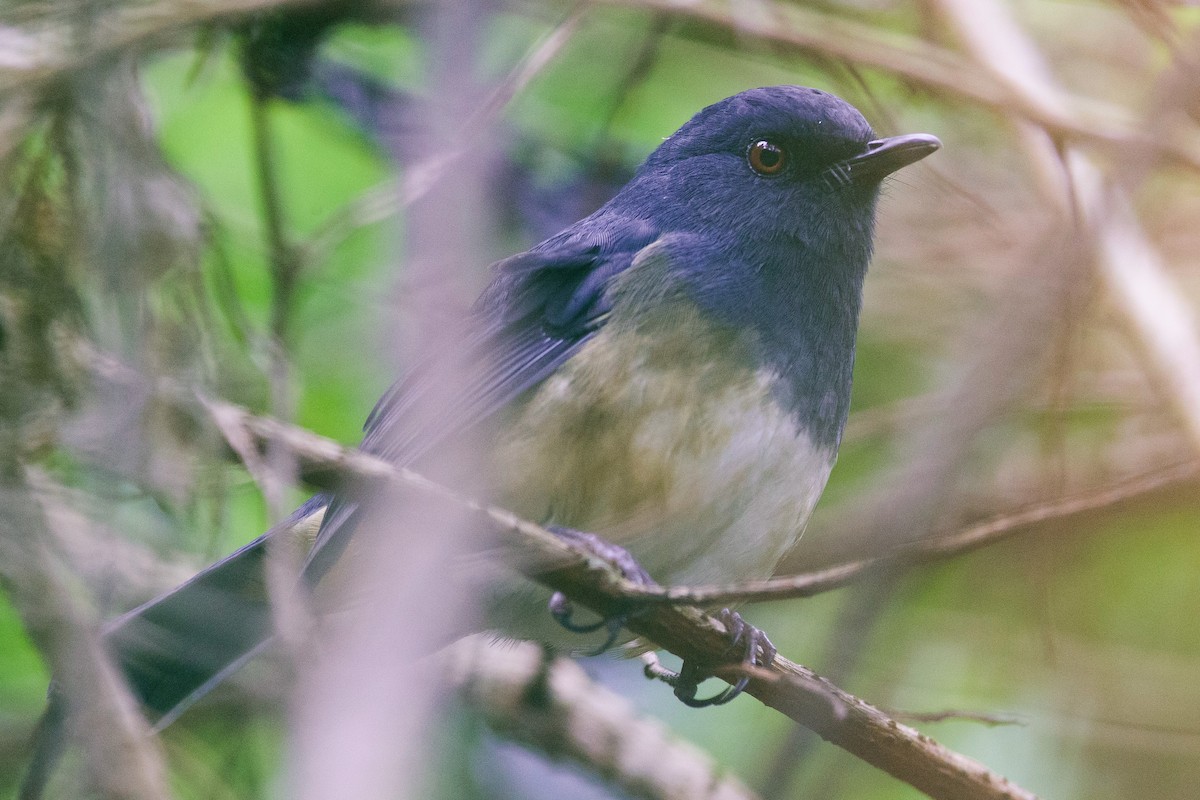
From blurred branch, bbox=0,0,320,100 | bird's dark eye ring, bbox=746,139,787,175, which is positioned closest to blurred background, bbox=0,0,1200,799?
blurred branch, bbox=0,0,320,100

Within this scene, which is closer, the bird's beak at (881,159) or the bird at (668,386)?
the bird at (668,386)

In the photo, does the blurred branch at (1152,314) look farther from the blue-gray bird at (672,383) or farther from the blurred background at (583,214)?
the blue-gray bird at (672,383)

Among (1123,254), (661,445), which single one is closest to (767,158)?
(661,445)

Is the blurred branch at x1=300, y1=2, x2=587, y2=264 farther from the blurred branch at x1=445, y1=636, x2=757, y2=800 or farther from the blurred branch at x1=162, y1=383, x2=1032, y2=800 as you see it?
the blurred branch at x1=445, y1=636, x2=757, y2=800

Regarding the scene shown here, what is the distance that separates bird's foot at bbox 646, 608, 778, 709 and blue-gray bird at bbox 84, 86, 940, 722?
22 cm

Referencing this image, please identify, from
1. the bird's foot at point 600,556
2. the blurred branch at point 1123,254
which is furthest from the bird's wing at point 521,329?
the blurred branch at point 1123,254

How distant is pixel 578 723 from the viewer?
359cm

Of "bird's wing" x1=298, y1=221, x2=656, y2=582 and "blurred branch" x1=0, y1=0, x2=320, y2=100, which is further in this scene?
"blurred branch" x1=0, y1=0, x2=320, y2=100

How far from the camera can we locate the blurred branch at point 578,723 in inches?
135

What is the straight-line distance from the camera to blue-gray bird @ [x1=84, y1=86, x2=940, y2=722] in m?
2.78

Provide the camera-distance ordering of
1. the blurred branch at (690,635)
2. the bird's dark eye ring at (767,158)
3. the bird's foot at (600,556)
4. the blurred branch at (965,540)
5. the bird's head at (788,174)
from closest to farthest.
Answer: the blurred branch at (965,540) → the blurred branch at (690,635) → the bird's foot at (600,556) → the bird's head at (788,174) → the bird's dark eye ring at (767,158)

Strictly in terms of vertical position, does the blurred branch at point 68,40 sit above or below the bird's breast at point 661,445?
above

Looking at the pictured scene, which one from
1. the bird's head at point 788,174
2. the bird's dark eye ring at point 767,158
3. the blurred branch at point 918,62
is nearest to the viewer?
the bird's head at point 788,174

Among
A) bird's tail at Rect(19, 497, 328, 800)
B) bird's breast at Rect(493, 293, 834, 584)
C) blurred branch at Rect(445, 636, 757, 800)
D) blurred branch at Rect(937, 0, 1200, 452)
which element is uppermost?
blurred branch at Rect(937, 0, 1200, 452)
